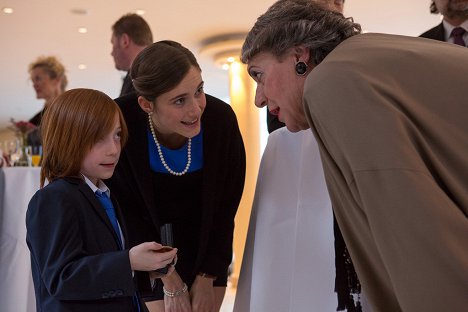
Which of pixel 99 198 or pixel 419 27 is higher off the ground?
pixel 419 27

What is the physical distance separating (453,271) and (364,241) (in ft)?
0.62

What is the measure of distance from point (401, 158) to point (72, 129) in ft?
3.52

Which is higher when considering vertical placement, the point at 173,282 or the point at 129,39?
the point at 129,39

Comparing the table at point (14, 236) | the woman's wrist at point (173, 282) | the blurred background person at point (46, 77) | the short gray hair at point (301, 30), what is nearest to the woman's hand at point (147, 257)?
the woman's wrist at point (173, 282)

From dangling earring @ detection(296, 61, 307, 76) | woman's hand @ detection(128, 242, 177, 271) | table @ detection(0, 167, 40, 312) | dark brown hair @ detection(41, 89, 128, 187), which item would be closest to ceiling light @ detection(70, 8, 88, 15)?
table @ detection(0, 167, 40, 312)

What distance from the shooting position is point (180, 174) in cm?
203

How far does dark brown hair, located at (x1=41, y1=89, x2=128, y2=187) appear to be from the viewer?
169cm

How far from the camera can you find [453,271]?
84cm

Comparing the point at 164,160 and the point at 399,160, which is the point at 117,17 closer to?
the point at 164,160

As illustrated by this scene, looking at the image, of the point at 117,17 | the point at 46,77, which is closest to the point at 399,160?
the point at 46,77

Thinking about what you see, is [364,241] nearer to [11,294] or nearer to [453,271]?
[453,271]

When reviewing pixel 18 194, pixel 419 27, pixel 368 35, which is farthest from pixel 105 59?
pixel 368 35

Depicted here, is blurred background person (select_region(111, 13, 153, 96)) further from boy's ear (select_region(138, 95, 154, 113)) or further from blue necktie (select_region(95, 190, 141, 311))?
blue necktie (select_region(95, 190, 141, 311))

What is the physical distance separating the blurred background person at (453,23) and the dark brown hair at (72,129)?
1767mm
